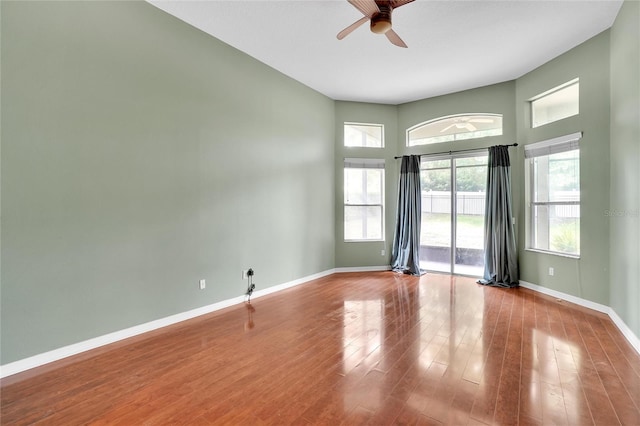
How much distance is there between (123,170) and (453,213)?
520 cm

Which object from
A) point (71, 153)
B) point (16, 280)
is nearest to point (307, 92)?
point (71, 153)

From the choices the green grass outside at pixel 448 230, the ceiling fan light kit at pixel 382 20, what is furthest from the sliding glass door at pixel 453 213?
the ceiling fan light kit at pixel 382 20

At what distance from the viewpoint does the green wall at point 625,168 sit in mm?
2773

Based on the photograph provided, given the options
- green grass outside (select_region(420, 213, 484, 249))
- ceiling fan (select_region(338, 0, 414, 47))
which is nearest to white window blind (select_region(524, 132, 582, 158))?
green grass outside (select_region(420, 213, 484, 249))

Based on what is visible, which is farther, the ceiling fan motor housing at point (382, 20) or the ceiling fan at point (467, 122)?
the ceiling fan at point (467, 122)

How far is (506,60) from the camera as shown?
4.15 metres

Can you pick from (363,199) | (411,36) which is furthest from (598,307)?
(411,36)

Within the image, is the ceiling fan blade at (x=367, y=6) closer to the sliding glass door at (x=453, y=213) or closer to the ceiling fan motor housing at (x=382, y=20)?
the ceiling fan motor housing at (x=382, y=20)

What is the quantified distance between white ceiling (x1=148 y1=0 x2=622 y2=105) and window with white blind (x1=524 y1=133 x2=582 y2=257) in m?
1.30

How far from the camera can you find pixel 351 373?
227 cm

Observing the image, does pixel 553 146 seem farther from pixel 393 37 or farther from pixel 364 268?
pixel 364 268

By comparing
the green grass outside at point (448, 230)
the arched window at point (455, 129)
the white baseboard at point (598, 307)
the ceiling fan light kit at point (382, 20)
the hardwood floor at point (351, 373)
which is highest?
the ceiling fan light kit at point (382, 20)

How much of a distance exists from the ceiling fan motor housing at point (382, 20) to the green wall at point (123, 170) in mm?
2087

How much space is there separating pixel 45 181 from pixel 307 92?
3.93 metres
